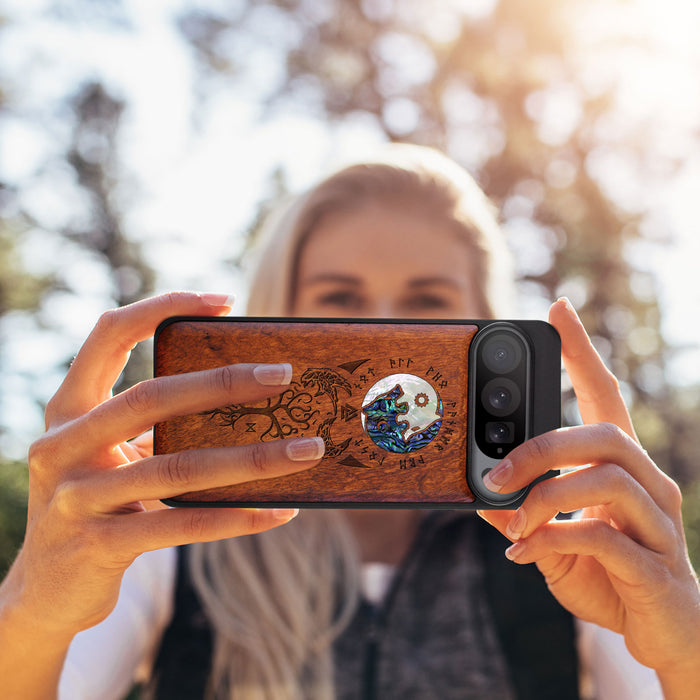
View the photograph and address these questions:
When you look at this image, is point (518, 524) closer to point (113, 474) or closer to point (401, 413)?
point (401, 413)

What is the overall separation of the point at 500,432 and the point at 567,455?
0.65 feet

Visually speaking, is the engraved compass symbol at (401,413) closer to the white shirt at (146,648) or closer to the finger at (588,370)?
the finger at (588,370)

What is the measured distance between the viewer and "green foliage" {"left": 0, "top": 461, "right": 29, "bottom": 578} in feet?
23.9

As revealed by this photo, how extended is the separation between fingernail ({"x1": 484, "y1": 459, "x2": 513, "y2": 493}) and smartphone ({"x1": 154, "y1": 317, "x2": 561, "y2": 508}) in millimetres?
83

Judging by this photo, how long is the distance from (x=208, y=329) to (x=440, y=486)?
682 mm

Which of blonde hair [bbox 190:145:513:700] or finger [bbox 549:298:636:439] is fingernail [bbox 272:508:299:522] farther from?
blonde hair [bbox 190:145:513:700]

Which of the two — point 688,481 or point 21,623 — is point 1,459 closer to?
point 21,623

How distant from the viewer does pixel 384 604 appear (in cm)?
245

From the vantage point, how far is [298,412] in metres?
1.47

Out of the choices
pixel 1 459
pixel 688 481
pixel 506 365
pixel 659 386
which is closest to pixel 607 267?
pixel 659 386

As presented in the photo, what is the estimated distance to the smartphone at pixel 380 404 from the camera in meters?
1.43

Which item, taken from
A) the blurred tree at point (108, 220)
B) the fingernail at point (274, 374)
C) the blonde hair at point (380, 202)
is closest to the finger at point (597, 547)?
the fingernail at point (274, 374)

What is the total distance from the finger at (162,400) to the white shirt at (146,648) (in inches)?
38.7

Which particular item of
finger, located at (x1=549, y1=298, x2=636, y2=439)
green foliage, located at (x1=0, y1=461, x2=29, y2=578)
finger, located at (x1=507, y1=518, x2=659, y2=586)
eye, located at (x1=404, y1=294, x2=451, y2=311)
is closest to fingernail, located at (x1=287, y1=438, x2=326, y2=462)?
finger, located at (x1=507, y1=518, x2=659, y2=586)
